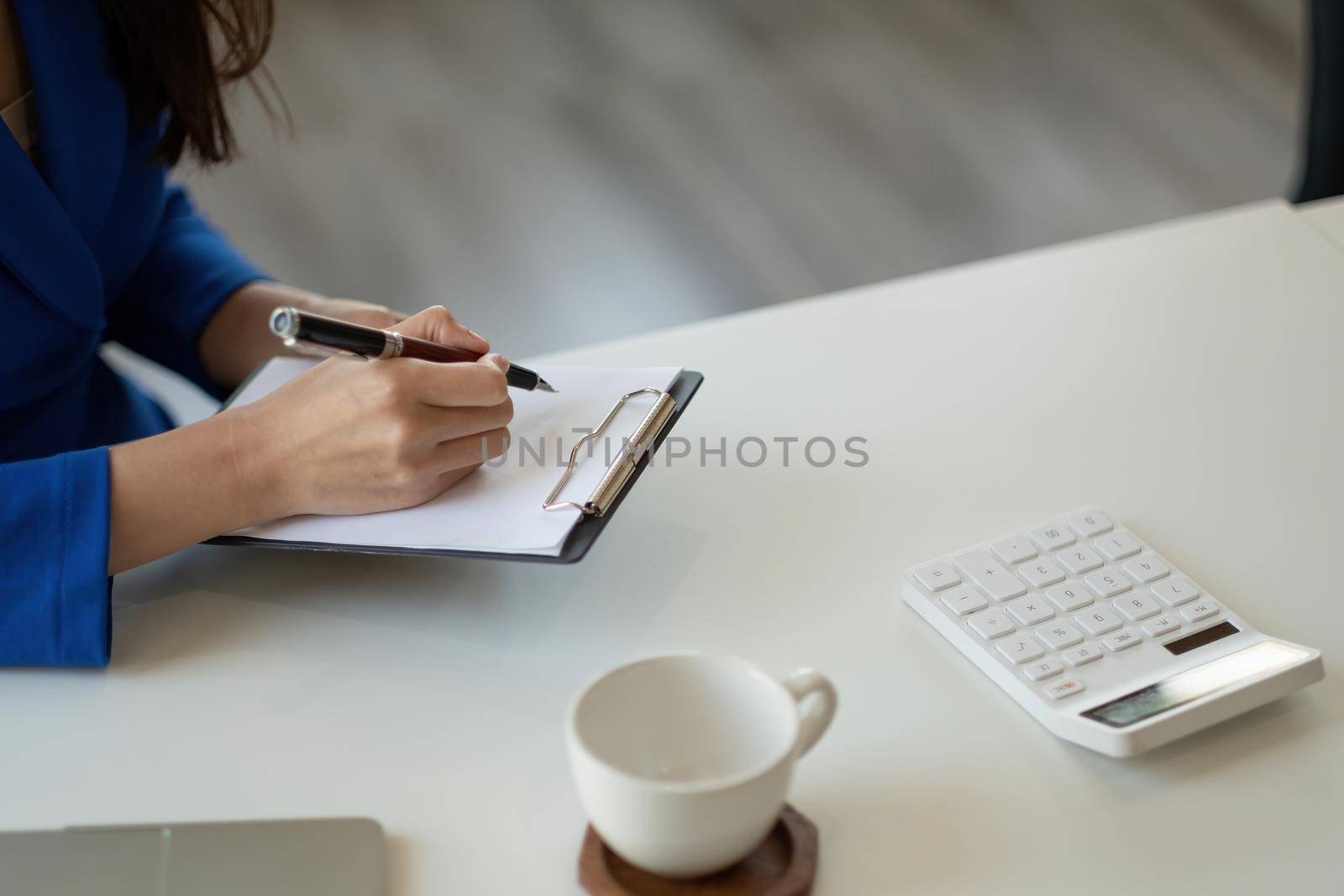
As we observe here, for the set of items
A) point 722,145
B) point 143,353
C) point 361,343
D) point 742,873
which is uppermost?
point 361,343

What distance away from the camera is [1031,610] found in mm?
640

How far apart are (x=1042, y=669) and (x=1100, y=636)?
4cm

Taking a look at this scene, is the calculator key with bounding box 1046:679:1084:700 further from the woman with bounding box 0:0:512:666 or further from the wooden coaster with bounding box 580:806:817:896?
the woman with bounding box 0:0:512:666

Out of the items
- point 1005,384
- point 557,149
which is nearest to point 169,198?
point 1005,384

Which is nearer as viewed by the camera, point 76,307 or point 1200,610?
point 1200,610

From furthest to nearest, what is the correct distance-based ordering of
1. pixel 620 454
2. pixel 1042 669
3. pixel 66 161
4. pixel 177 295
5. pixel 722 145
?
pixel 722 145 → pixel 177 295 → pixel 66 161 → pixel 620 454 → pixel 1042 669

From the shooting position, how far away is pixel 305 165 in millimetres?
2895

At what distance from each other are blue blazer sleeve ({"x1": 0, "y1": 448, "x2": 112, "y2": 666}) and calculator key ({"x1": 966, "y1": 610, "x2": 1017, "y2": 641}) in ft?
1.52

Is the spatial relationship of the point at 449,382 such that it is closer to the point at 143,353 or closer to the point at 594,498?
the point at 594,498

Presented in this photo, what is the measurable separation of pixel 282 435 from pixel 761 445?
12.3 inches

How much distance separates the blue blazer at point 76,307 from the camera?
0.66m

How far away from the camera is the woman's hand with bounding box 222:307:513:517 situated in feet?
2.23

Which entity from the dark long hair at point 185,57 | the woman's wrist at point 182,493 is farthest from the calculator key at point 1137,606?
the dark long hair at point 185,57

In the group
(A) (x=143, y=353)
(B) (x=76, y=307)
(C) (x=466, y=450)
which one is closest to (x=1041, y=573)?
(C) (x=466, y=450)
